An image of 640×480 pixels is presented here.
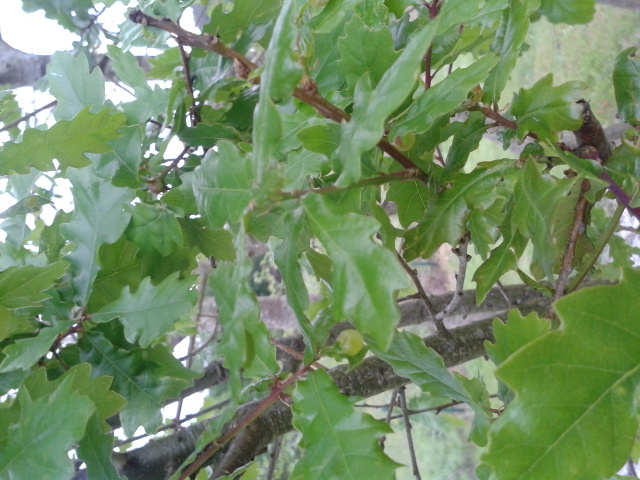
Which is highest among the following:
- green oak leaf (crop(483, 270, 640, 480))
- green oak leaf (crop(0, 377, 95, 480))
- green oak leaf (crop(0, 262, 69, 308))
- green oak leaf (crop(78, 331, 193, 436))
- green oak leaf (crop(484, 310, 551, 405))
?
green oak leaf (crop(483, 270, 640, 480))

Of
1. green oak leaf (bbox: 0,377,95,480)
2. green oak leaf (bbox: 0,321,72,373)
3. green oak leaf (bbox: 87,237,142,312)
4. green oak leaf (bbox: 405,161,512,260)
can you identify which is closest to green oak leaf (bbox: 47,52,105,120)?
green oak leaf (bbox: 87,237,142,312)

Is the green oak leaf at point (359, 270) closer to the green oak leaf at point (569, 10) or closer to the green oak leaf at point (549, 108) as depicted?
the green oak leaf at point (549, 108)

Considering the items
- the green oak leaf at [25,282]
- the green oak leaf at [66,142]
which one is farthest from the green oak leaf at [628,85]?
the green oak leaf at [25,282]

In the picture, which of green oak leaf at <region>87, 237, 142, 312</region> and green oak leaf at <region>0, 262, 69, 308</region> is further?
green oak leaf at <region>87, 237, 142, 312</region>

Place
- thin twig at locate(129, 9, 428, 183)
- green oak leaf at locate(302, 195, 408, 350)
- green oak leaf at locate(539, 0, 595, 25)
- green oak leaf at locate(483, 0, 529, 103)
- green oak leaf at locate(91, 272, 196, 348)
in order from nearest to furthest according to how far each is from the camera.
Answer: green oak leaf at locate(302, 195, 408, 350) < thin twig at locate(129, 9, 428, 183) < green oak leaf at locate(483, 0, 529, 103) < green oak leaf at locate(91, 272, 196, 348) < green oak leaf at locate(539, 0, 595, 25)

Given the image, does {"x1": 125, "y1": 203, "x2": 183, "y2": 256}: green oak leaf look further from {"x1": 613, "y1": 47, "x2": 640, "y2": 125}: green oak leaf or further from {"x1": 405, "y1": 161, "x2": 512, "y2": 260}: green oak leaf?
{"x1": 613, "y1": 47, "x2": 640, "y2": 125}: green oak leaf

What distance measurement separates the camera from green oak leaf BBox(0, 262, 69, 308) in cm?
81

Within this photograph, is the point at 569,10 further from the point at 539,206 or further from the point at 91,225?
the point at 91,225

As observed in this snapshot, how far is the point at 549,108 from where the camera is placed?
0.67m

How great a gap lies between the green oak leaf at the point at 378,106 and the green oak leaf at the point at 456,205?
24cm

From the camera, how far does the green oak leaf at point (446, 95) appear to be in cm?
57

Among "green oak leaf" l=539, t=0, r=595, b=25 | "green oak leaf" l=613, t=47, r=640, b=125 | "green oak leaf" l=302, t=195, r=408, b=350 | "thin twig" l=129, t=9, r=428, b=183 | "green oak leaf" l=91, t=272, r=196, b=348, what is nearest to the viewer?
"green oak leaf" l=302, t=195, r=408, b=350

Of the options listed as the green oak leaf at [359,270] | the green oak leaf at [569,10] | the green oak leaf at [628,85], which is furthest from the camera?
the green oak leaf at [569,10]

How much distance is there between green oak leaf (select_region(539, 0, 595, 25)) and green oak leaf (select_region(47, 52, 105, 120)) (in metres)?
0.80
